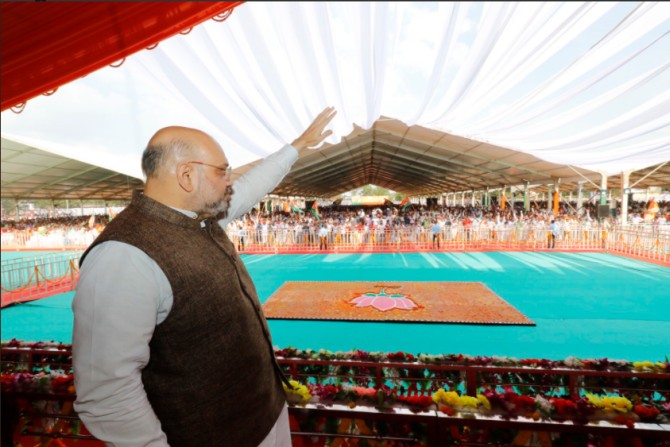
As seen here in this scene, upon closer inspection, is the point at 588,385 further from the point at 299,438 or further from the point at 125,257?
the point at 125,257

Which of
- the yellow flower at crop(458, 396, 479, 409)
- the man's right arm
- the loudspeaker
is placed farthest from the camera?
the loudspeaker

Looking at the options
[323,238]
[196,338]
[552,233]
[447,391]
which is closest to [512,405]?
[447,391]

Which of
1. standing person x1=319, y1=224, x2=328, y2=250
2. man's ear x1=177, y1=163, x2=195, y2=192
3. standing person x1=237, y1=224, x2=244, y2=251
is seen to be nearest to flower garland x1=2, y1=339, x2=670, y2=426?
man's ear x1=177, y1=163, x2=195, y2=192

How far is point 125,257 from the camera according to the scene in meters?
1.03

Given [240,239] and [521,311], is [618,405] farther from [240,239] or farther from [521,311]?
[240,239]

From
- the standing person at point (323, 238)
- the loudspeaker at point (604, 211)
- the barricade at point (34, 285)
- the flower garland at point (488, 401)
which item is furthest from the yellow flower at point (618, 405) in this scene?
the standing person at point (323, 238)

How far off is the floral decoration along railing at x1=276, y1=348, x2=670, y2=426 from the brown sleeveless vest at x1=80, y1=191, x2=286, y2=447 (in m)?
1.13

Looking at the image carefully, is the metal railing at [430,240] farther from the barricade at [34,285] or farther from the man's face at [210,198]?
the man's face at [210,198]

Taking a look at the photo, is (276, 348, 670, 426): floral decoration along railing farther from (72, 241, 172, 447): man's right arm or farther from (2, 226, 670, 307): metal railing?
(2, 226, 670, 307): metal railing

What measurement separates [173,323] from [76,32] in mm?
1546

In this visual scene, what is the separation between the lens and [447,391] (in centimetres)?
A: 266

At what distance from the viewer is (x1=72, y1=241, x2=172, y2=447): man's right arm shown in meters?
0.98

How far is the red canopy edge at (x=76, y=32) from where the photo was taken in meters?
1.45

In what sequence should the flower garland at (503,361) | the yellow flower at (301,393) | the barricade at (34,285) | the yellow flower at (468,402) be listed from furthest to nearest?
the barricade at (34,285) → the flower garland at (503,361) → the yellow flower at (301,393) → the yellow flower at (468,402)
